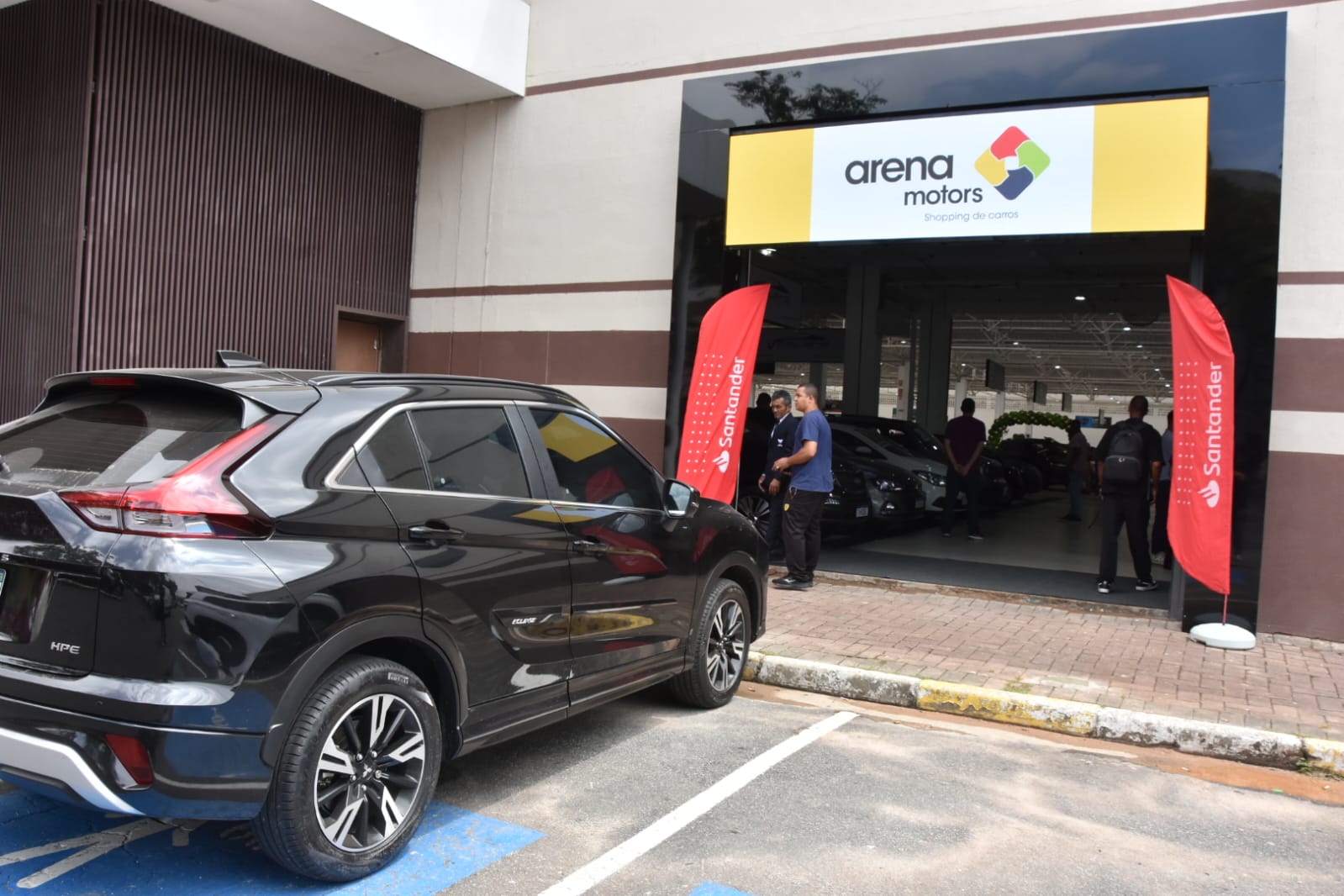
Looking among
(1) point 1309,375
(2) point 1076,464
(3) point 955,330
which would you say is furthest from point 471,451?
(3) point 955,330

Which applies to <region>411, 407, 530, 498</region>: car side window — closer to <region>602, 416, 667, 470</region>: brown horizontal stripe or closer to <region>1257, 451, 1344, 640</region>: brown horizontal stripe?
<region>602, 416, 667, 470</region>: brown horizontal stripe

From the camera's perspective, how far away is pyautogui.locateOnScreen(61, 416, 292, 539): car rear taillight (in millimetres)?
2984

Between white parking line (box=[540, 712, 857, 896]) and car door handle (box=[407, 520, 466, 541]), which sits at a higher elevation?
car door handle (box=[407, 520, 466, 541])

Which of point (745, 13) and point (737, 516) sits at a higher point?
point (745, 13)

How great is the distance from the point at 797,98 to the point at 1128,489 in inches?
189

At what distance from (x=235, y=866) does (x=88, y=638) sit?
1.03 metres

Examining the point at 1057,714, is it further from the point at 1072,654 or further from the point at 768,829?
the point at 768,829

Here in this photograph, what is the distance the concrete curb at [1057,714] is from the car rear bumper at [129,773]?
398cm

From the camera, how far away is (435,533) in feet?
11.8

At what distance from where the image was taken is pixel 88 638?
2.96 m

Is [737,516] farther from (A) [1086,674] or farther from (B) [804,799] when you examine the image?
(A) [1086,674]

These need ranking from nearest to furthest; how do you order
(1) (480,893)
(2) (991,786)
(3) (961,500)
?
(1) (480,893) → (2) (991,786) → (3) (961,500)

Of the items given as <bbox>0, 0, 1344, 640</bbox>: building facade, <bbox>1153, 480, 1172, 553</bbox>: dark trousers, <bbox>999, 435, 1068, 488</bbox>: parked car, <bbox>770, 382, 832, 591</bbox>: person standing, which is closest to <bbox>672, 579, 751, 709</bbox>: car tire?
<bbox>770, 382, 832, 591</bbox>: person standing

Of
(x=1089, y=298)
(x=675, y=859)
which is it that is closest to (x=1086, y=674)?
(x=675, y=859)
